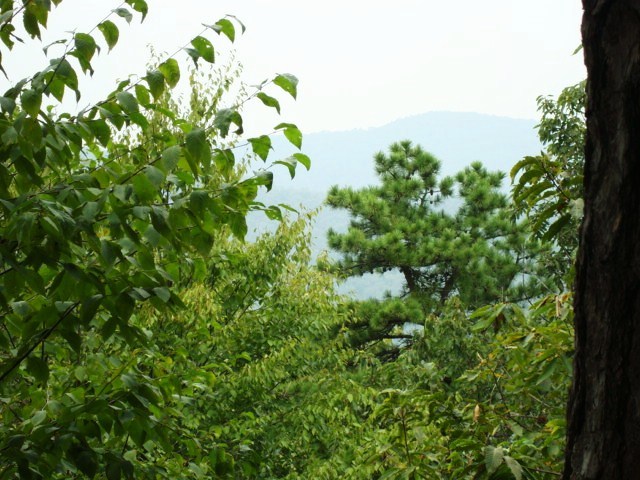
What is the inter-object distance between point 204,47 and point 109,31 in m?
0.30

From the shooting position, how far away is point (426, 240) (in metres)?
22.0

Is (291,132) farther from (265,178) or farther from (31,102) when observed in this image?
(31,102)

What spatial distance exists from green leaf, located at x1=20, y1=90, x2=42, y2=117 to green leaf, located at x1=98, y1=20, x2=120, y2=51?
0.30 meters

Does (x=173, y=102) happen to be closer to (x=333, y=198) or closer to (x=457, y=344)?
(x=457, y=344)

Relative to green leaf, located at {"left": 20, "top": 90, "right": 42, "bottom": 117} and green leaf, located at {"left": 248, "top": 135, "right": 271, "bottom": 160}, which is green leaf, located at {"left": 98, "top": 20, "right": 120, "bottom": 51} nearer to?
green leaf, located at {"left": 20, "top": 90, "right": 42, "bottom": 117}

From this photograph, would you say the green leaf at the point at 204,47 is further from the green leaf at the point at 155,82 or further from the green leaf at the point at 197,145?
the green leaf at the point at 197,145

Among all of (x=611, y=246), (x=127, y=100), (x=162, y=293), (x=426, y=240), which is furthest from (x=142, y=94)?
(x=426, y=240)

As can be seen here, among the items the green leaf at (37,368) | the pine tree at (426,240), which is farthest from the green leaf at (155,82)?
the pine tree at (426,240)

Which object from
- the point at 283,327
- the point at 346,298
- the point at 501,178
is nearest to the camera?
the point at 283,327

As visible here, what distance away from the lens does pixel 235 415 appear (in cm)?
995

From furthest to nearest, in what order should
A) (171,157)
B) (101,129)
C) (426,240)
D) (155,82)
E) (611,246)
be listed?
1. (426,240)
2. (101,129)
3. (155,82)
4. (171,157)
5. (611,246)

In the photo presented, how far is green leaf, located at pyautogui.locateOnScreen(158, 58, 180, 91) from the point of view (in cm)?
249

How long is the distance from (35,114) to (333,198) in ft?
67.1

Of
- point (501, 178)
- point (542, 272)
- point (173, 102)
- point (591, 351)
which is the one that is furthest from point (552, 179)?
point (501, 178)
